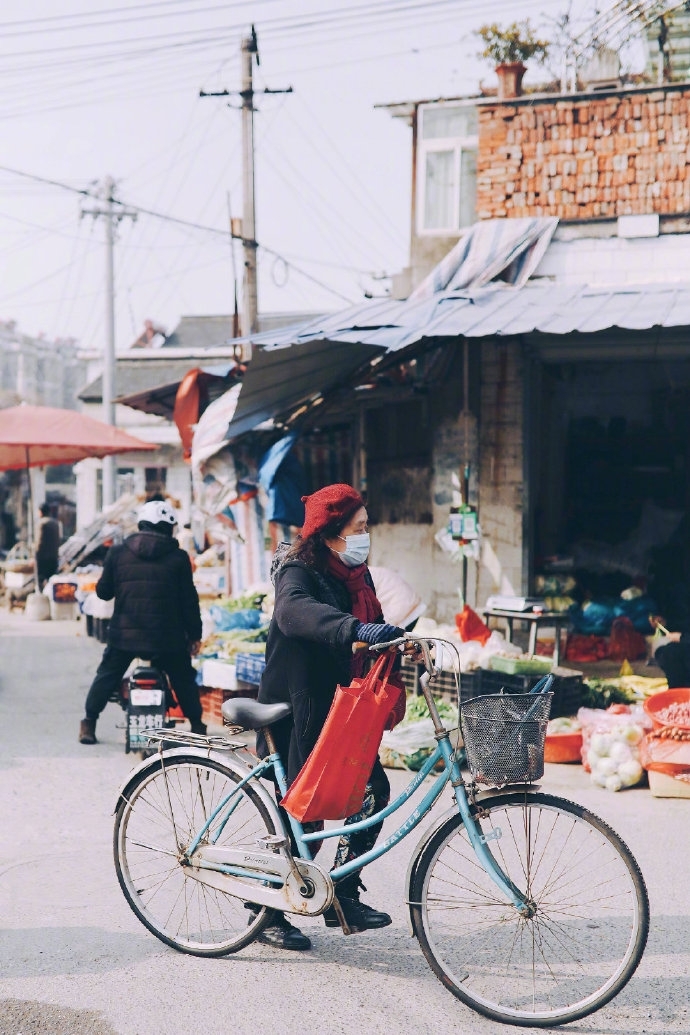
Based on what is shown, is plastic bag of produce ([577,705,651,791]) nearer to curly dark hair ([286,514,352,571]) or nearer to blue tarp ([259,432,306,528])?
curly dark hair ([286,514,352,571])

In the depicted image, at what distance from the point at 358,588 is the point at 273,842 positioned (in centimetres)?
104

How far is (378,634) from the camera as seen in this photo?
3889 millimetres

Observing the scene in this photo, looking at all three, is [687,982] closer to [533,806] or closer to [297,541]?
[533,806]

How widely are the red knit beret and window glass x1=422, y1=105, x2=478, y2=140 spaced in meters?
12.8

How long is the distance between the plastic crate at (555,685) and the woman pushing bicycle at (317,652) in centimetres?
409

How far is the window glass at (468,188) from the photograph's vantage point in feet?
51.3

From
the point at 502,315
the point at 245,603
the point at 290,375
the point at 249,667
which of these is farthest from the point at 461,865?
the point at 290,375

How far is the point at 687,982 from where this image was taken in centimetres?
411

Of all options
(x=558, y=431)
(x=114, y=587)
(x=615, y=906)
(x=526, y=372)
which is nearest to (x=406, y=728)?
(x=114, y=587)

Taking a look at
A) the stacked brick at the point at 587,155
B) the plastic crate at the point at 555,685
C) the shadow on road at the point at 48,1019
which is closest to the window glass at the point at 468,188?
the stacked brick at the point at 587,155

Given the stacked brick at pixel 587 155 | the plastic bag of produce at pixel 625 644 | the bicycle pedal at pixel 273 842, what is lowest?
the plastic bag of produce at pixel 625 644

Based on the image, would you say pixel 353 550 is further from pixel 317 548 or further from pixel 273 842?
pixel 273 842

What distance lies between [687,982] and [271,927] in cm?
161

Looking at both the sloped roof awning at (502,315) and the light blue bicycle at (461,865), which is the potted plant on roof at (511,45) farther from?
the light blue bicycle at (461,865)
